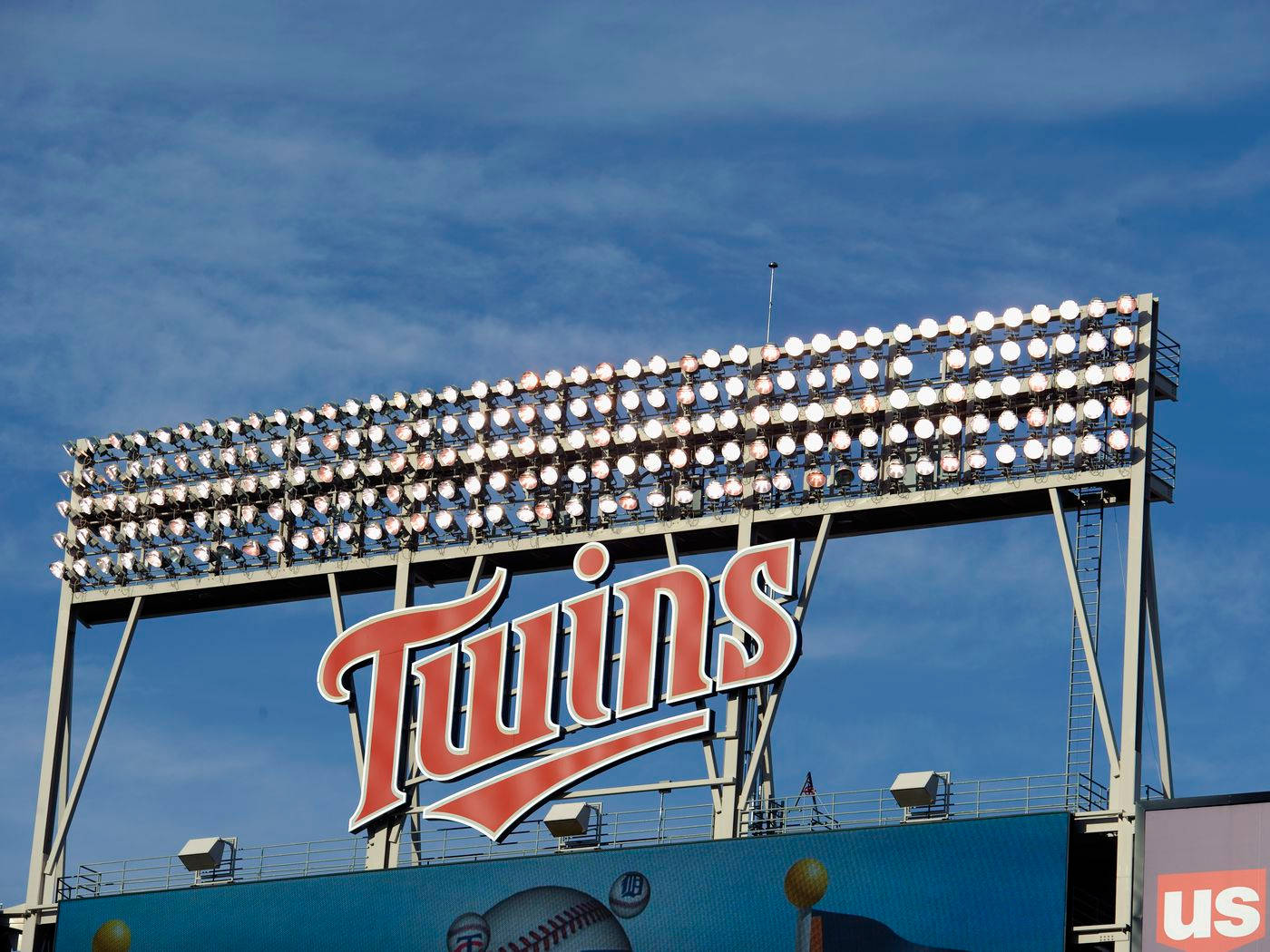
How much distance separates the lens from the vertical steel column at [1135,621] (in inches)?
1912

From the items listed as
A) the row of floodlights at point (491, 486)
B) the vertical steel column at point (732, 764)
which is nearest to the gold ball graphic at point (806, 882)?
the vertical steel column at point (732, 764)

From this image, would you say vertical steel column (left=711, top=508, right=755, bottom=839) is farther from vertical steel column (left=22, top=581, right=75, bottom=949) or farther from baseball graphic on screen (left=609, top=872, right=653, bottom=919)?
vertical steel column (left=22, top=581, right=75, bottom=949)

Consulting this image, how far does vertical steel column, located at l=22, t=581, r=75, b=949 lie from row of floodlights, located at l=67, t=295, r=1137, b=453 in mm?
4195

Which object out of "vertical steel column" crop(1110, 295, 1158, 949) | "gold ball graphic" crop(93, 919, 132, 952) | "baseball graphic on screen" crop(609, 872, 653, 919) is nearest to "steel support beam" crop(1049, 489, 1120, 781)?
"vertical steel column" crop(1110, 295, 1158, 949)

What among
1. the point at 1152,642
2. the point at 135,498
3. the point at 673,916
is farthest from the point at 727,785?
the point at 135,498

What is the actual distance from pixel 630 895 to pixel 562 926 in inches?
55.9

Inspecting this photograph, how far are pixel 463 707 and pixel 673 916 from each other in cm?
696

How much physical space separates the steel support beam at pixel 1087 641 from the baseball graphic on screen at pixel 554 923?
30.3 ft

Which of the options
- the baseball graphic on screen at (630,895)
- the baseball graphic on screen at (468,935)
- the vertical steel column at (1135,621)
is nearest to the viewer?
the vertical steel column at (1135,621)

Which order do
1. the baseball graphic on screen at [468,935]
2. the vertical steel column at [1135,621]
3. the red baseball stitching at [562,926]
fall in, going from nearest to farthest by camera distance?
the vertical steel column at [1135,621] < the red baseball stitching at [562,926] < the baseball graphic on screen at [468,935]

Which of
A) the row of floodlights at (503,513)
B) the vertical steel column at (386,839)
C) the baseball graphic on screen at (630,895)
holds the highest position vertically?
the row of floodlights at (503,513)

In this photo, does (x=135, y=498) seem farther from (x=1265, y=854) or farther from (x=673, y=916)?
(x=1265, y=854)

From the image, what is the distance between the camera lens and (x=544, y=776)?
180 ft

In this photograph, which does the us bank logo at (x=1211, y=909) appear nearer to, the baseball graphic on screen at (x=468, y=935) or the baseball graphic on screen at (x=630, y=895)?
the baseball graphic on screen at (x=630, y=895)
